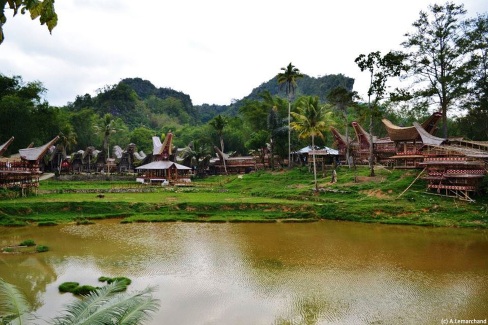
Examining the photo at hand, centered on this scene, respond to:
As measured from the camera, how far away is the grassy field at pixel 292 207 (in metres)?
27.0

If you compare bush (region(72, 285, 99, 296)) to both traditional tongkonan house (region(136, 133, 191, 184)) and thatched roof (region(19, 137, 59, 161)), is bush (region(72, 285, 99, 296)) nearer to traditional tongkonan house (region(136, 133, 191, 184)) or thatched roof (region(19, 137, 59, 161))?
thatched roof (region(19, 137, 59, 161))

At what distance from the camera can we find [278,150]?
55562mm

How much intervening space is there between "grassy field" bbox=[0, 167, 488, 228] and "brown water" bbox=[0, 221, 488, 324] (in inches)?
105

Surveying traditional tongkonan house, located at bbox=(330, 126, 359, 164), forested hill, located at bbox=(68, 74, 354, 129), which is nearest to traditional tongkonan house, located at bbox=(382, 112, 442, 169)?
traditional tongkonan house, located at bbox=(330, 126, 359, 164)

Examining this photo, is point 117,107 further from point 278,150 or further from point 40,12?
point 40,12

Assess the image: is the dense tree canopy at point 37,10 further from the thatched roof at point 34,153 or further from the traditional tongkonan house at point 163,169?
the traditional tongkonan house at point 163,169

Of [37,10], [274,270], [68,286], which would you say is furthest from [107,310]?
[274,270]

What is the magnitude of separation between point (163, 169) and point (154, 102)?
91175 mm

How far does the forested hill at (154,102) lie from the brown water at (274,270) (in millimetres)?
75795

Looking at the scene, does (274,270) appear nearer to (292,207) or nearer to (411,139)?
(292,207)

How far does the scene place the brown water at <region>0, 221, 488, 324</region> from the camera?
37.5 feet

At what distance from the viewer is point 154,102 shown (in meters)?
138

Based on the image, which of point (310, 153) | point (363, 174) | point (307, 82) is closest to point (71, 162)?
point (310, 153)

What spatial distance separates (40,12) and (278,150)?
52.3 m
